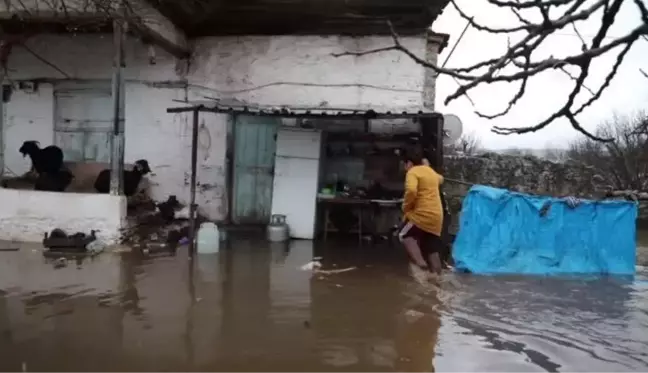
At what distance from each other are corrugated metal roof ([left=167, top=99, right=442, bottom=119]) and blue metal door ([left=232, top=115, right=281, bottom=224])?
402 mm

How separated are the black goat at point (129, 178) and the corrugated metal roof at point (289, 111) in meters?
1.37

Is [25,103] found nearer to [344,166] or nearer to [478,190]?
[344,166]

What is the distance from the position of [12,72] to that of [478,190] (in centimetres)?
867

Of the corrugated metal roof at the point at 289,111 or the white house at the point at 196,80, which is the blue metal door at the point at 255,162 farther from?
the corrugated metal roof at the point at 289,111

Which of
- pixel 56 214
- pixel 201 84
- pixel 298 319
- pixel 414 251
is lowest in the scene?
pixel 298 319

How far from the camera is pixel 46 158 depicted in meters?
10.4

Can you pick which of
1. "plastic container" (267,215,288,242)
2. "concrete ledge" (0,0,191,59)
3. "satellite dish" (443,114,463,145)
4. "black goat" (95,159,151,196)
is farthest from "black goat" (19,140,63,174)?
"satellite dish" (443,114,463,145)

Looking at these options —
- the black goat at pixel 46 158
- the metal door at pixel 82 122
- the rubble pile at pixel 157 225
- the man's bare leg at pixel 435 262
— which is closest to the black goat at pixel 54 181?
the black goat at pixel 46 158

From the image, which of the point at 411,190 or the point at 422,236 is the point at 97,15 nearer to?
the point at 411,190

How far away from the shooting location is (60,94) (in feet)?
37.0

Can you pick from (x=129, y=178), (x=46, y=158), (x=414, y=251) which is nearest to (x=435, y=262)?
(x=414, y=251)

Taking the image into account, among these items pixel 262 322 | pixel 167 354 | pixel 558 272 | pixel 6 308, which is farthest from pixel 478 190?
pixel 6 308

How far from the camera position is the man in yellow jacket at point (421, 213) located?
7629 mm

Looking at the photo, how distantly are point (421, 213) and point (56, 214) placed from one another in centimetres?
552
